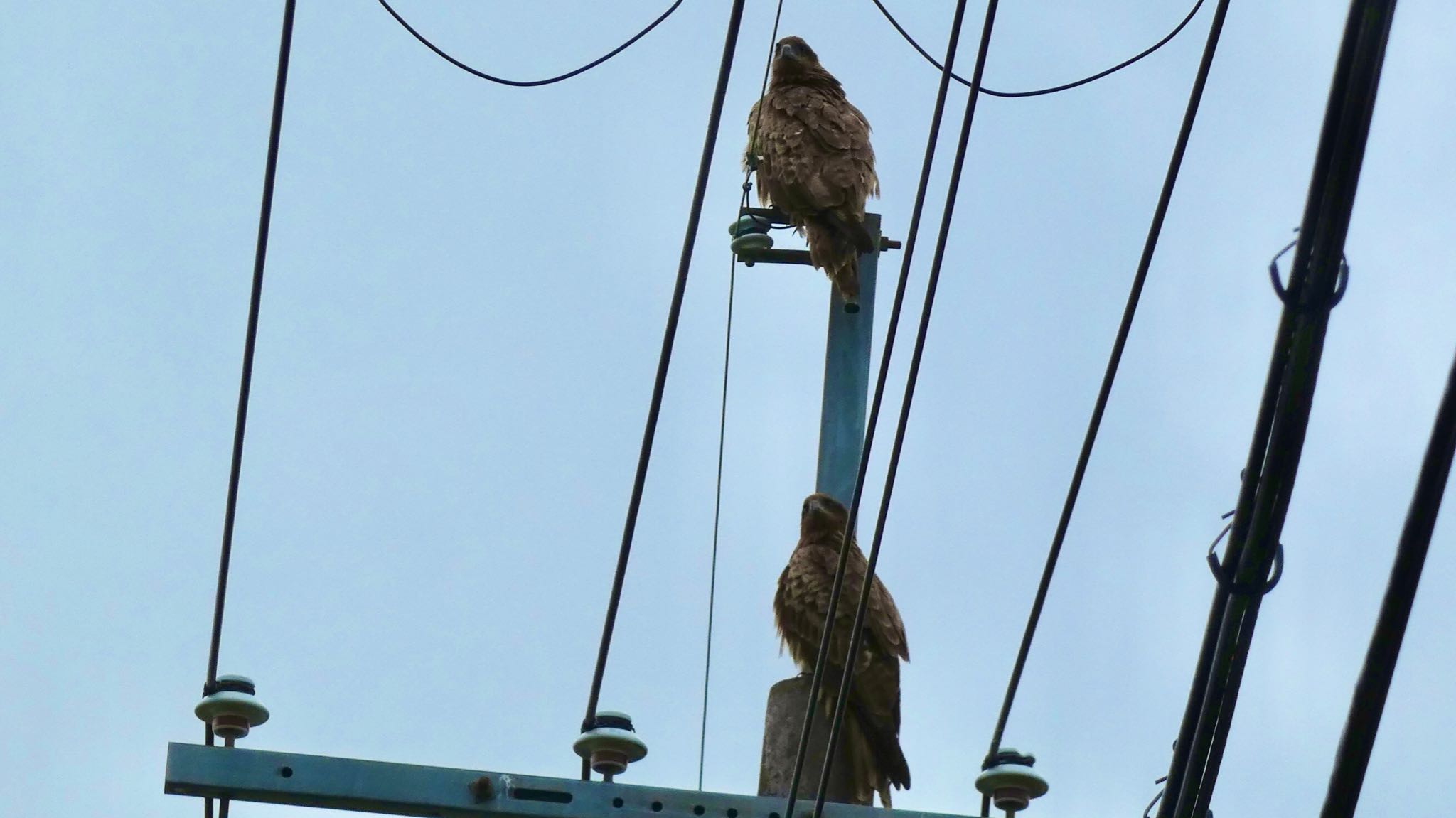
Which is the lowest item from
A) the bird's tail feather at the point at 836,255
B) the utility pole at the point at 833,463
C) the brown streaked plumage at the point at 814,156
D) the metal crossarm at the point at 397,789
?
the metal crossarm at the point at 397,789

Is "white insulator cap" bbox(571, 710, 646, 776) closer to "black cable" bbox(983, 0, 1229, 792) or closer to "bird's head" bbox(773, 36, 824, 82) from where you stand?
"black cable" bbox(983, 0, 1229, 792)

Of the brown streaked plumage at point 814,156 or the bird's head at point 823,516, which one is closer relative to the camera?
the bird's head at point 823,516

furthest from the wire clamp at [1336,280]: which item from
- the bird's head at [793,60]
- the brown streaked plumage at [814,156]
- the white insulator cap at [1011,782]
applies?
the bird's head at [793,60]

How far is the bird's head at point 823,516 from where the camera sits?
24.1ft

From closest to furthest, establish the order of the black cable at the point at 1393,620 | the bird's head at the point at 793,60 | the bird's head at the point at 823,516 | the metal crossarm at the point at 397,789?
the black cable at the point at 1393,620
the metal crossarm at the point at 397,789
the bird's head at the point at 823,516
the bird's head at the point at 793,60

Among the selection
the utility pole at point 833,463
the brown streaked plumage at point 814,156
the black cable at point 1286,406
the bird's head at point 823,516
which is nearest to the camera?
the black cable at point 1286,406

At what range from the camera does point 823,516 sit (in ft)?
24.9

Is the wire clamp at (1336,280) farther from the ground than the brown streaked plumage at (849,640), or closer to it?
closer to it

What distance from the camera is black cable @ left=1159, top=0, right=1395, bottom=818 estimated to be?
3260 mm

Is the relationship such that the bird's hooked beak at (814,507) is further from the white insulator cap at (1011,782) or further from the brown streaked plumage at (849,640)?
the white insulator cap at (1011,782)

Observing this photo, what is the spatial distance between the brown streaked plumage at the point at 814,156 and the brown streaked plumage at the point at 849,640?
1301mm

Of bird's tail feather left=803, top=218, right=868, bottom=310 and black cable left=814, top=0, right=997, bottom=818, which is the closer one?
black cable left=814, top=0, right=997, bottom=818

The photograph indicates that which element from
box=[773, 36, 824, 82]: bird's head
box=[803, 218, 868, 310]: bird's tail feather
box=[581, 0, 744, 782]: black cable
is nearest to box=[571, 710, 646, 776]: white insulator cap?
box=[581, 0, 744, 782]: black cable

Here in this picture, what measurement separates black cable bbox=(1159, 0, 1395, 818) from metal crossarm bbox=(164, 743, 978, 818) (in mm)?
1653
